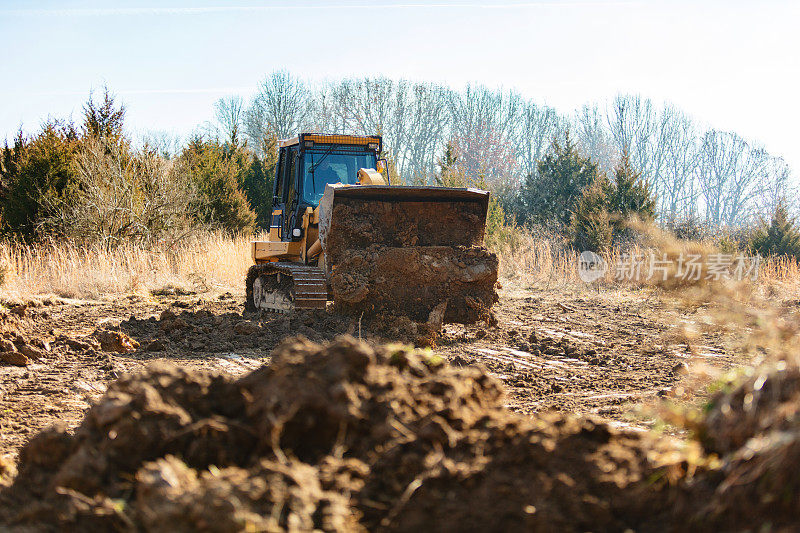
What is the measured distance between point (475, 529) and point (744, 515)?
74cm

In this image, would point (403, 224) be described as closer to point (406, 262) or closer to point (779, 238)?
point (406, 262)

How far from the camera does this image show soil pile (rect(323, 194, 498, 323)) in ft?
25.2

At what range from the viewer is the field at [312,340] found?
4.64 meters

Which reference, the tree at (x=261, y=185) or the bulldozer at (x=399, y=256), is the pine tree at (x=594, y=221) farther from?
the tree at (x=261, y=185)

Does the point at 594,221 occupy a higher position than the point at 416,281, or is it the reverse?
the point at 594,221

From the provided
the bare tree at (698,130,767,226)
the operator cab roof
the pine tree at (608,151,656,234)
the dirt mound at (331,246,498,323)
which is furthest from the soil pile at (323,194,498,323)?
the bare tree at (698,130,767,226)

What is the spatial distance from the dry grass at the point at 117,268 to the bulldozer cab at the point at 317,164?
427 cm

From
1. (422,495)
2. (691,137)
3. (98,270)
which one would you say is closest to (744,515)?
(422,495)

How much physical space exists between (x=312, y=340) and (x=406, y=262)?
146cm

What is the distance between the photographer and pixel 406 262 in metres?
7.70

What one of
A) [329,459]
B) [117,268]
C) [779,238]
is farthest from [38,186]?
[779,238]

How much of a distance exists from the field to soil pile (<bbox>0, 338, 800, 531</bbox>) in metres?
0.04

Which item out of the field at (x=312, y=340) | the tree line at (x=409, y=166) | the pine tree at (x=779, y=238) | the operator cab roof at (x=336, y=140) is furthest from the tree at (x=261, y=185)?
the pine tree at (x=779, y=238)

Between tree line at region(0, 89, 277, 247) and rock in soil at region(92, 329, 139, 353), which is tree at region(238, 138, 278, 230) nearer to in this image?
tree line at region(0, 89, 277, 247)
